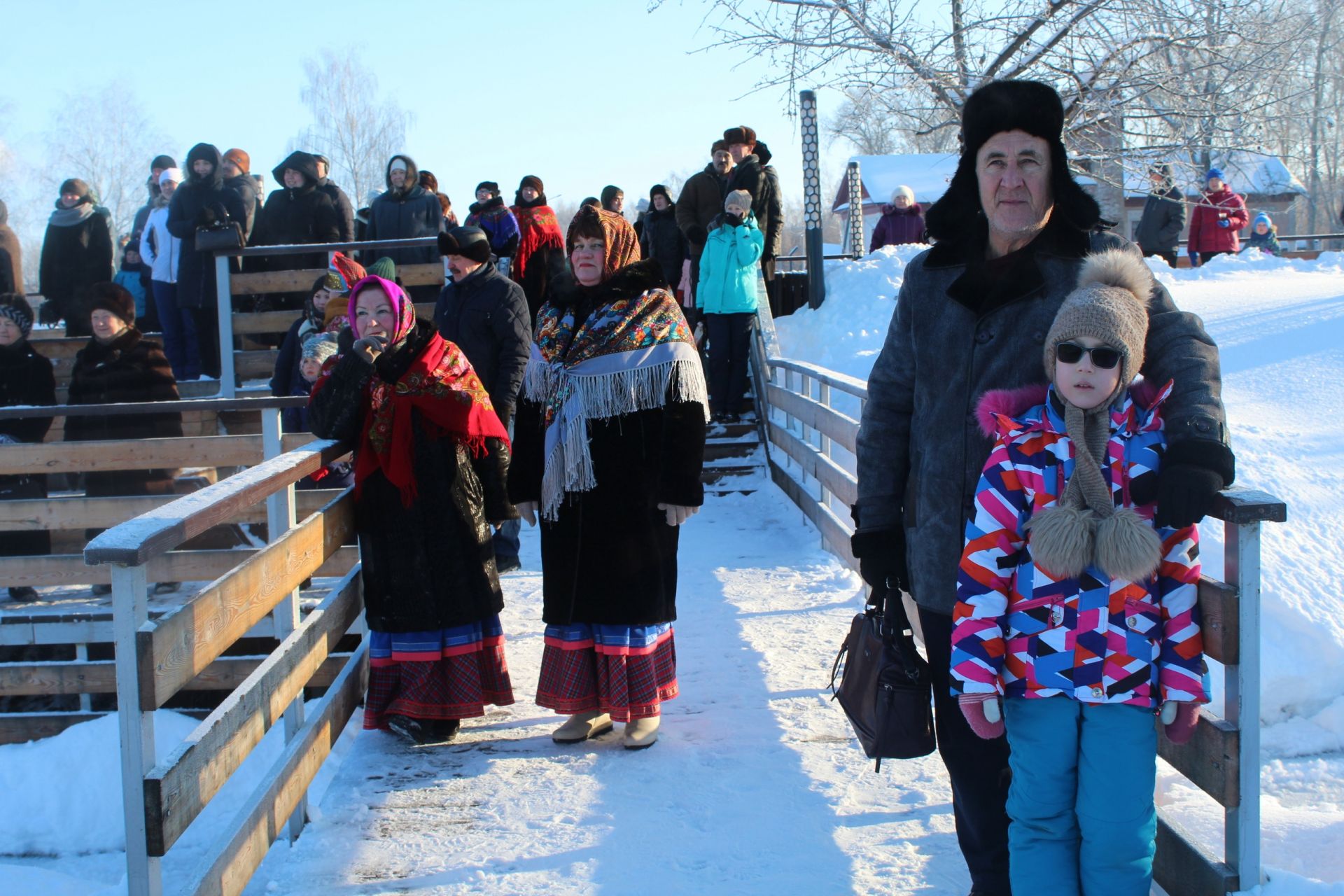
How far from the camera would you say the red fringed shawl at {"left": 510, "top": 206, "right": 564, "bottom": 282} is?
8859mm

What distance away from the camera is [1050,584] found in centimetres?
232

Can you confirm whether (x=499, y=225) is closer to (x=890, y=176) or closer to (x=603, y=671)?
(x=603, y=671)

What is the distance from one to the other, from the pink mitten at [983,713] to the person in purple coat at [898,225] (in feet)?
46.6

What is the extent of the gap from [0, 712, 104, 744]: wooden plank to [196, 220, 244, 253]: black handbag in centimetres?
426

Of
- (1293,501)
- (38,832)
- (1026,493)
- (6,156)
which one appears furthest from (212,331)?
(6,156)

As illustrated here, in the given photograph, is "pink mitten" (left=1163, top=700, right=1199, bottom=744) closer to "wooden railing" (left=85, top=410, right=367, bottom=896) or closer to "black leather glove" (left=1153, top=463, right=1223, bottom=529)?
"black leather glove" (left=1153, top=463, right=1223, bottom=529)

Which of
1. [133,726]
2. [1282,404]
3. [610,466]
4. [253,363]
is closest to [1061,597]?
[133,726]

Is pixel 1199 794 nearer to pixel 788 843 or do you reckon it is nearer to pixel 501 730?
pixel 788 843

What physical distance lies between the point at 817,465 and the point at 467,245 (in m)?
2.39

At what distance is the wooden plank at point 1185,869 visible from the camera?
2.40 m

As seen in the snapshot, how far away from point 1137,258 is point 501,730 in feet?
9.46

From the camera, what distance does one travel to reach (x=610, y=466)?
403 cm

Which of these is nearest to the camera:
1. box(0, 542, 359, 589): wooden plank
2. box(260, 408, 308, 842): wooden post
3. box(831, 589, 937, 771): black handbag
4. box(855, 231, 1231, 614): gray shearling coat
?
box(855, 231, 1231, 614): gray shearling coat

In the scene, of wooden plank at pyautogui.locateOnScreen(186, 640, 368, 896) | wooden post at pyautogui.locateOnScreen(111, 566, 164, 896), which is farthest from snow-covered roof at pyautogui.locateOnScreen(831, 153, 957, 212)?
wooden post at pyautogui.locateOnScreen(111, 566, 164, 896)
